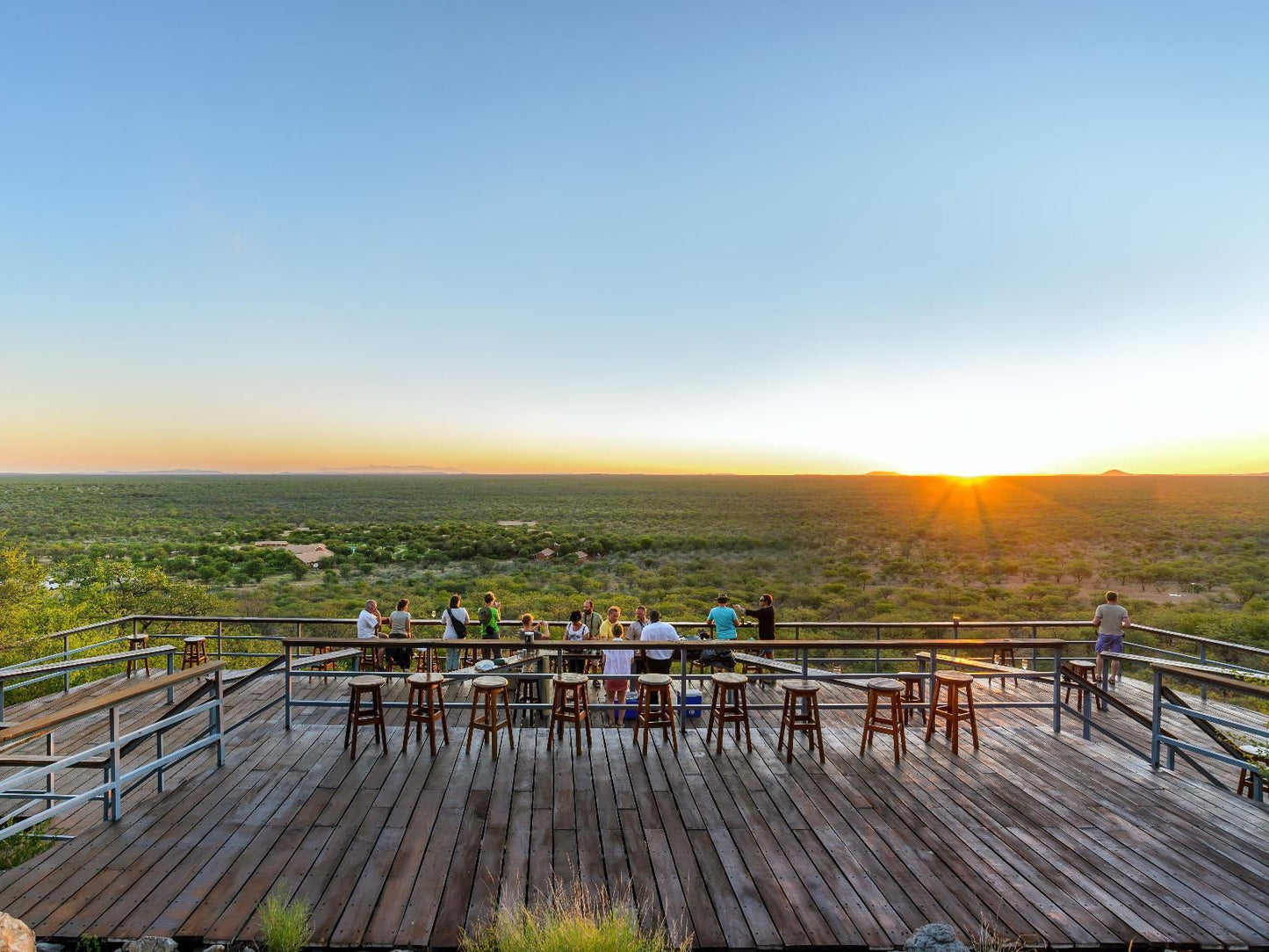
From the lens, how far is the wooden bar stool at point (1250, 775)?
5.82 m

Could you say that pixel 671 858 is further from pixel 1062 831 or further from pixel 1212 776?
pixel 1212 776

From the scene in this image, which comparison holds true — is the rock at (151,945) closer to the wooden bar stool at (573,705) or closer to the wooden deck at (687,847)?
the wooden deck at (687,847)

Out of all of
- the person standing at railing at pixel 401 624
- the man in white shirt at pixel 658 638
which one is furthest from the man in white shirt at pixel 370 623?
the man in white shirt at pixel 658 638

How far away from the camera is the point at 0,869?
533cm

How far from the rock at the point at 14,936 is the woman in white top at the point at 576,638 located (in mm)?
5807

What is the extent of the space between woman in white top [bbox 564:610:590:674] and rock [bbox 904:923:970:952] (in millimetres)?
5323

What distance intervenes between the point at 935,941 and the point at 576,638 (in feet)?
19.6

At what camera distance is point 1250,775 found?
6.39 metres

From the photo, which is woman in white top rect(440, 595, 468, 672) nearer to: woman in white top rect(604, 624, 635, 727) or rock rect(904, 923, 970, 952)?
woman in white top rect(604, 624, 635, 727)

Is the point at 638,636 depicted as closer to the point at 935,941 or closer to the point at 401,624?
the point at 401,624

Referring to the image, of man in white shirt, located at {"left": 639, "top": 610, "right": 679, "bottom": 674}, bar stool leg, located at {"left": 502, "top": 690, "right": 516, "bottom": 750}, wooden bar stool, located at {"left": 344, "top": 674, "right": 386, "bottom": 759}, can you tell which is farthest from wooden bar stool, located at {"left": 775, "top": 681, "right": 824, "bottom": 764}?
wooden bar stool, located at {"left": 344, "top": 674, "right": 386, "bottom": 759}

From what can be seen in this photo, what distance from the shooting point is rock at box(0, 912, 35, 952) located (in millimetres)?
3348

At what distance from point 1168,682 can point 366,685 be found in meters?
16.1

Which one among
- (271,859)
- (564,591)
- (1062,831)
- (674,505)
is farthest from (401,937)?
(674,505)
